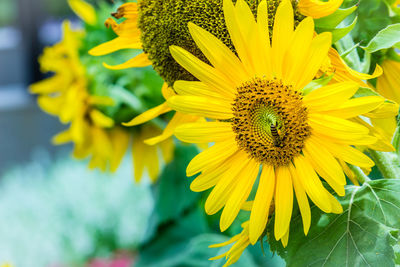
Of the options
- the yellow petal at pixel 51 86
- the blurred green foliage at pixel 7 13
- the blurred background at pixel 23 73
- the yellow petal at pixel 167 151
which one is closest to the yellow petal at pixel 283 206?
the yellow petal at pixel 167 151

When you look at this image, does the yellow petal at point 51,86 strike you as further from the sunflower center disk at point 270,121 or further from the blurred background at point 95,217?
the sunflower center disk at point 270,121

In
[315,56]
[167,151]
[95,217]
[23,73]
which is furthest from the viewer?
[23,73]

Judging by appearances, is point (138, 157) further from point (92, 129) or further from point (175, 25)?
point (175, 25)

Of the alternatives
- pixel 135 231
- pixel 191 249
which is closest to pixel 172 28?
pixel 191 249

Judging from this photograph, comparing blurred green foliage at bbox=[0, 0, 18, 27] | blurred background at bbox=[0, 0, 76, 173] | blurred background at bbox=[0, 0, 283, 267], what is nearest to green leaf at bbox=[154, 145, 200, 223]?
blurred background at bbox=[0, 0, 283, 267]

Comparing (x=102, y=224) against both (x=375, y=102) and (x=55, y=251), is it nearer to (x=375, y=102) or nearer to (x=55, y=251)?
(x=55, y=251)

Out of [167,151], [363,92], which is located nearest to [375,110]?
[363,92]

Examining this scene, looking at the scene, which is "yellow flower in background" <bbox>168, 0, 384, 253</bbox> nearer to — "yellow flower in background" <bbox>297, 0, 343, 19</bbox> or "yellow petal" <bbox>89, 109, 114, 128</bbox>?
"yellow flower in background" <bbox>297, 0, 343, 19</bbox>
